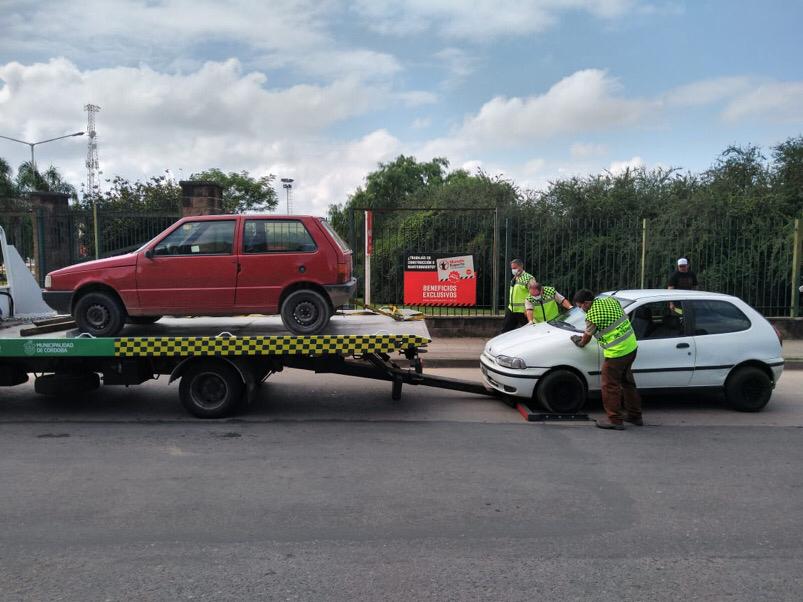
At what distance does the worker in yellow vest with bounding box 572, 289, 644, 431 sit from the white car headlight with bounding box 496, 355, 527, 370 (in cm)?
83

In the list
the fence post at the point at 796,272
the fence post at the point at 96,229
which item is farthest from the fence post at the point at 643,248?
the fence post at the point at 96,229

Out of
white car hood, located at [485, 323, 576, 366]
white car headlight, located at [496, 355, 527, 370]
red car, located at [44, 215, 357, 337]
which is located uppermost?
red car, located at [44, 215, 357, 337]

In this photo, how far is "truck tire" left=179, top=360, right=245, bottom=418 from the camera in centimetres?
725

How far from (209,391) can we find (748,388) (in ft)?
19.8

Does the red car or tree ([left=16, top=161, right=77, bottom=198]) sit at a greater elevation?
tree ([left=16, top=161, right=77, bottom=198])

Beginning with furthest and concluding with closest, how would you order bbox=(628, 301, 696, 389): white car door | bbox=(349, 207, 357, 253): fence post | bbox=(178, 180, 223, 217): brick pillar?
bbox=(178, 180, 223, 217): brick pillar → bbox=(349, 207, 357, 253): fence post → bbox=(628, 301, 696, 389): white car door

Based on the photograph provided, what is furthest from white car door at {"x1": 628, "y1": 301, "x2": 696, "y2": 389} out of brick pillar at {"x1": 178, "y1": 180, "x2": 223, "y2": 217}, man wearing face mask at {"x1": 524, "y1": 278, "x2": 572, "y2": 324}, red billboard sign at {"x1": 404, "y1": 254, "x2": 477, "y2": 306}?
brick pillar at {"x1": 178, "y1": 180, "x2": 223, "y2": 217}

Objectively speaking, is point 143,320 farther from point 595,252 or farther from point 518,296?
point 595,252

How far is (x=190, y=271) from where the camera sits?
7.40m

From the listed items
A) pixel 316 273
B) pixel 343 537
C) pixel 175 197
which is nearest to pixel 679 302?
pixel 316 273

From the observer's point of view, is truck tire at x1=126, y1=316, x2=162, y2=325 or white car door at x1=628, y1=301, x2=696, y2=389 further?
truck tire at x1=126, y1=316, x2=162, y2=325

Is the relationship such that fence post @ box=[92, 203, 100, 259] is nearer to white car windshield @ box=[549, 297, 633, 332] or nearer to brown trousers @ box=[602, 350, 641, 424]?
white car windshield @ box=[549, 297, 633, 332]

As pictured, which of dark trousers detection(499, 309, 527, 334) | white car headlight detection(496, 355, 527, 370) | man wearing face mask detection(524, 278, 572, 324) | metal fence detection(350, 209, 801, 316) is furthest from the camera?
metal fence detection(350, 209, 801, 316)

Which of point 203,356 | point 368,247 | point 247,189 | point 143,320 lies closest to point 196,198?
point 368,247
